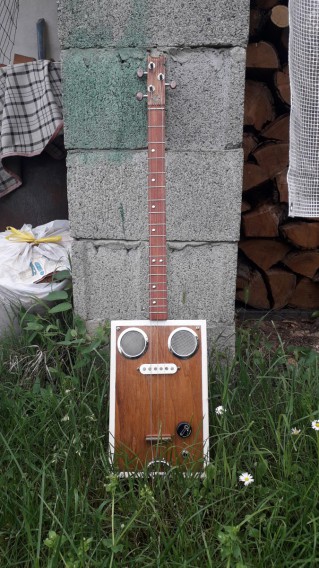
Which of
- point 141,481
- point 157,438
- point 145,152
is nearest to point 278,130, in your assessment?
point 145,152

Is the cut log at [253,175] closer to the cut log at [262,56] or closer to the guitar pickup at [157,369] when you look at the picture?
the cut log at [262,56]

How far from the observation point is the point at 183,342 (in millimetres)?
1936

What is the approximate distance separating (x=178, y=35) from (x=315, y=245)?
1277 mm

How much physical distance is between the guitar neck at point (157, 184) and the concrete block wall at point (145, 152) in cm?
26

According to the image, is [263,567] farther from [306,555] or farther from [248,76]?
[248,76]

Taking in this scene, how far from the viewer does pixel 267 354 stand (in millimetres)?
2559

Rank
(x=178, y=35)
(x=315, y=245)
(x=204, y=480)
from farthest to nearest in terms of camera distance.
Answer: (x=315, y=245) → (x=178, y=35) → (x=204, y=480)

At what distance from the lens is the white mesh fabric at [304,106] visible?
6.11ft

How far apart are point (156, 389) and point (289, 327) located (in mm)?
1233

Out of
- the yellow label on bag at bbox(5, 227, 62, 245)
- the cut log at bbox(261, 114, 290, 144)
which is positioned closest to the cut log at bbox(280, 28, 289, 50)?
the cut log at bbox(261, 114, 290, 144)

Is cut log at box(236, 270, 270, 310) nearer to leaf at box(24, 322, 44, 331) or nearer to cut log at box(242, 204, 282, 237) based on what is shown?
cut log at box(242, 204, 282, 237)

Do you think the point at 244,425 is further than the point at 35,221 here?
No

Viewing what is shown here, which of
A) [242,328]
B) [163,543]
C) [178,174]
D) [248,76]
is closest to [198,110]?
[178,174]

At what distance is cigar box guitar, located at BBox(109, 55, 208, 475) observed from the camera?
1.90m
